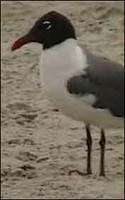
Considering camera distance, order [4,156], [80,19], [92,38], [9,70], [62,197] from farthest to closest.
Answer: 1. [80,19]
2. [92,38]
3. [9,70]
4. [4,156]
5. [62,197]

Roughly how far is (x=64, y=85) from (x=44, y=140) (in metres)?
1.14

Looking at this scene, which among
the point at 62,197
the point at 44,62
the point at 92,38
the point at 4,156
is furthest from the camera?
the point at 92,38

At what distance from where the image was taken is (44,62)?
6668mm

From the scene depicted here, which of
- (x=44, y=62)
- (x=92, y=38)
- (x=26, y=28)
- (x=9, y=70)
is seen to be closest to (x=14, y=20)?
(x=26, y=28)

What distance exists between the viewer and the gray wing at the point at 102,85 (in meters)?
6.52

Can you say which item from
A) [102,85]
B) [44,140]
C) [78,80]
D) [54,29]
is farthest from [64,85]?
[44,140]

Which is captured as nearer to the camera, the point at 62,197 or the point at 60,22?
the point at 62,197

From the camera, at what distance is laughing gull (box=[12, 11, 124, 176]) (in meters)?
6.49

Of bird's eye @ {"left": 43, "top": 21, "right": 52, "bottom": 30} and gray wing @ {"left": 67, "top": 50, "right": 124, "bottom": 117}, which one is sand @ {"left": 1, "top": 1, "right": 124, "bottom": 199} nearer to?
gray wing @ {"left": 67, "top": 50, "right": 124, "bottom": 117}

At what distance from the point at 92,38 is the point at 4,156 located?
403cm

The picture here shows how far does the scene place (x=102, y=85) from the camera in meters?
6.57

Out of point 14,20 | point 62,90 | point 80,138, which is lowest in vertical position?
point 14,20

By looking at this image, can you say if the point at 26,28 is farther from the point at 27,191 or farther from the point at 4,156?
the point at 27,191

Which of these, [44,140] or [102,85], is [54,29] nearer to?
[102,85]
